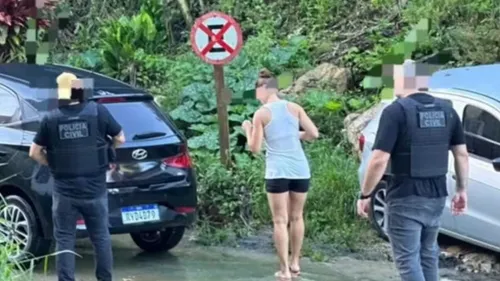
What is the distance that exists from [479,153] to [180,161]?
263cm

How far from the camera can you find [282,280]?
29.1 feet

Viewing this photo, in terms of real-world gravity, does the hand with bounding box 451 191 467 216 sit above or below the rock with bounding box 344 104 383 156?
above

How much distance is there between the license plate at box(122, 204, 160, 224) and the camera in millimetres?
9078

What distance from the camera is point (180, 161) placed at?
A: 955 cm

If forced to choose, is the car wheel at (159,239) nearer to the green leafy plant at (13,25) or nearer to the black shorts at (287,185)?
the black shorts at (287,185)

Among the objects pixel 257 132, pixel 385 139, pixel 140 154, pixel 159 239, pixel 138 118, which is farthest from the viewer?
pixel 159 239

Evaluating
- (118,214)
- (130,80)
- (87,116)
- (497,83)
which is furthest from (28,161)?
(130,80)

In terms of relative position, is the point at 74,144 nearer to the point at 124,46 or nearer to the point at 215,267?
the point at 215,267

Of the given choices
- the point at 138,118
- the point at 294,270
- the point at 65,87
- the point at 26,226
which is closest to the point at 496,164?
the point at 294,270

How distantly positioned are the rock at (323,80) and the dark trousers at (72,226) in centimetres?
604

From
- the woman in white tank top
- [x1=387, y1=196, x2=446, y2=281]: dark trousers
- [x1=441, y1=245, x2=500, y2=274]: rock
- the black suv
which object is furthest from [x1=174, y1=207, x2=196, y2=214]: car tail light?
[x1=387, y1=196, x2=446, y2=281]: dark trousers

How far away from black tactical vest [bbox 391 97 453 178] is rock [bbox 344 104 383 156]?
15.9ft

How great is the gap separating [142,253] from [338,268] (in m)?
1.89

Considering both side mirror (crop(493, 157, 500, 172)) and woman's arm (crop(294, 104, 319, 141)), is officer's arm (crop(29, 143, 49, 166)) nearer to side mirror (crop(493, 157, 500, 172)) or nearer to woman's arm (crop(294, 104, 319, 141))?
woman's arm (crop(294, 104, 319, 141))
